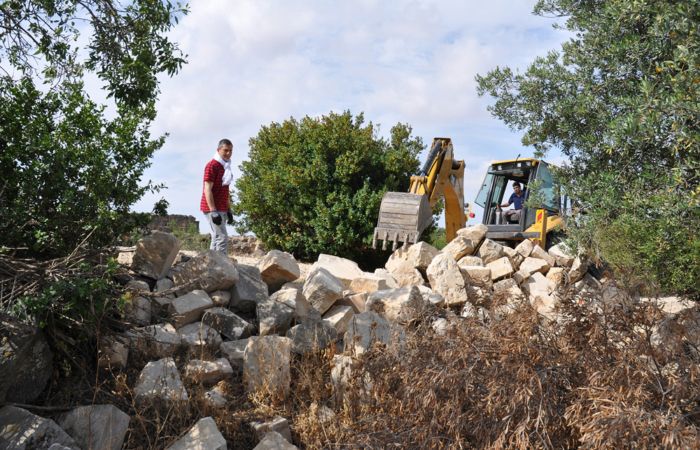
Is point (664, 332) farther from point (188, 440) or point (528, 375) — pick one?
point (188, 440)

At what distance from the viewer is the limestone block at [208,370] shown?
4.43 meters

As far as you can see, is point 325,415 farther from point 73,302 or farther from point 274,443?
point 73,302

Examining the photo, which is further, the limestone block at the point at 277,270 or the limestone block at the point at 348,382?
the limestone block at the point at 277,270

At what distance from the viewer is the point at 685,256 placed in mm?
5738

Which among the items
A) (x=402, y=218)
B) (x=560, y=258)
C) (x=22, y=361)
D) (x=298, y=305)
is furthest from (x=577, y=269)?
(x=22, y=361)

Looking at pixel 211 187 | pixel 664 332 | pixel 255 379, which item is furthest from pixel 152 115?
pixel 664 332

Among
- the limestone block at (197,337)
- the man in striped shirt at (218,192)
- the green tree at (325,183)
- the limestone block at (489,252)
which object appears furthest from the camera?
the green tree at (325,183)

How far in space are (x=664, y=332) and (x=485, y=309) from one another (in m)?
1.35

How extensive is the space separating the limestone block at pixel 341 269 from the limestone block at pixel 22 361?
381 cm

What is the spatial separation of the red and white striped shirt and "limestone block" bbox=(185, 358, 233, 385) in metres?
2.49

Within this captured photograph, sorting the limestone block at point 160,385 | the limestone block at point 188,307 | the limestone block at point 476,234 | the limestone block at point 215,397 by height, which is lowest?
the limestone block at point 215,397

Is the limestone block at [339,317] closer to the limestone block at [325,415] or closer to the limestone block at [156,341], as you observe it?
the limestone block at [325,415]

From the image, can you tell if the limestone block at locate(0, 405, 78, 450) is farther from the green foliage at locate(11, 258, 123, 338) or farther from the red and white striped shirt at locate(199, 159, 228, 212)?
the red and white striped shirt at locate(199, 159, 228, 212)

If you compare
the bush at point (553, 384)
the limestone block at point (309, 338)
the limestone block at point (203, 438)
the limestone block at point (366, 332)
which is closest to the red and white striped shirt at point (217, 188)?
the limestone block at point (309, 338)
